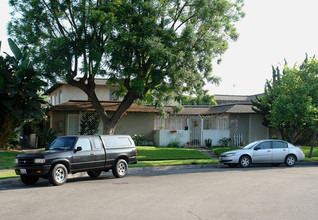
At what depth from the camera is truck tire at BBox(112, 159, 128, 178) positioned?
13664mm

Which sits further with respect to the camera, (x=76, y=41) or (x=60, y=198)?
(x=76, y=41)

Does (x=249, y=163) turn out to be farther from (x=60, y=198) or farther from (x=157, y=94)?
(x=60, y=198)

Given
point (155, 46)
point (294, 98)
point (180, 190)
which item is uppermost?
point (155, 46)

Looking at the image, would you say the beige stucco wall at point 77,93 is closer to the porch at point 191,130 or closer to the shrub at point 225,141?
the porch at point 191,130

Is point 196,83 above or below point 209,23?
below

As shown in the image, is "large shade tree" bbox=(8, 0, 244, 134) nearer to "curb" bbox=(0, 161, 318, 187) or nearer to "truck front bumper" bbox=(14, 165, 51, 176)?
"curb" bbox=(0, 161, 318, 187)

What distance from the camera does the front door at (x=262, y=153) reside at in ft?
60.3

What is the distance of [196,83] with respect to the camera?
844 inches

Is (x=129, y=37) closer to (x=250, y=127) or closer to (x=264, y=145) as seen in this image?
(x=264, y=145)

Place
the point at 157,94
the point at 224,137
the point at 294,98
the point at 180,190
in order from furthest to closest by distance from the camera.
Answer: the point at 224,137 < the point at 157,94 < the point at 294,98 < the point at 180,190

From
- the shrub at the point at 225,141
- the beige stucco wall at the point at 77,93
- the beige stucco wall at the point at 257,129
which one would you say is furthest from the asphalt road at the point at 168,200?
the beige stucco wall at the point at 77,93

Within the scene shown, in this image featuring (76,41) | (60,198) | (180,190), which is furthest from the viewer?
(76,41)

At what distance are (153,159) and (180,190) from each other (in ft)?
34.1

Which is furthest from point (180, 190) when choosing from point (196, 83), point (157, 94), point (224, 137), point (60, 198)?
point (224, 137)
